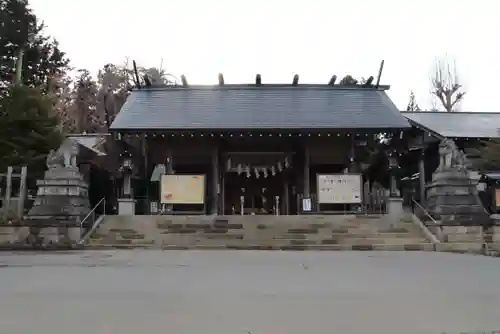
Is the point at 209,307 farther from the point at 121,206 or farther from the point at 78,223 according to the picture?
the point at 121,206

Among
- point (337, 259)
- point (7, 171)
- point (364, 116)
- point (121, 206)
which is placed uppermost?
point (364, 116)

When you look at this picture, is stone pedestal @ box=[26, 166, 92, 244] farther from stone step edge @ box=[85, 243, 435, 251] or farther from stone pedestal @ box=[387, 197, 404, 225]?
stone pedestal @ box=[387, 197, 404, 225]

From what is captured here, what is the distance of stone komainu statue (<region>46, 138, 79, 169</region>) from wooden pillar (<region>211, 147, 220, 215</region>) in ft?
19.8

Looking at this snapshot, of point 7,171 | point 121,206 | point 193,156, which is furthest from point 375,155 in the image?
point 7,171

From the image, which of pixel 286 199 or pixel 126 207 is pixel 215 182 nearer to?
pixel 286 199

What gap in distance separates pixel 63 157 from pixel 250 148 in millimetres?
8320

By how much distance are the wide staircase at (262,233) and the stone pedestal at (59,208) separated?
79cm

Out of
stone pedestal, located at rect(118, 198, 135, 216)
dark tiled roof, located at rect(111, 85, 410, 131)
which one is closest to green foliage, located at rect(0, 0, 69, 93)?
dark tiled roof, located at rect(111, 85, 410, 131)

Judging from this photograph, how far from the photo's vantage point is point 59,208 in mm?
16219

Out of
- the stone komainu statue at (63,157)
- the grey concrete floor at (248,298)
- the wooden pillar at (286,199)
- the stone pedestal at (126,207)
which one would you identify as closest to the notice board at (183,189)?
the stone pedestal at (126,207)

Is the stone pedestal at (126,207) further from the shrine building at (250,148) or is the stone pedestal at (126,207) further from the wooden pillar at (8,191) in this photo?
the wooden pillar at (8,191)

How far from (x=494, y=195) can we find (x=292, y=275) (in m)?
13.0

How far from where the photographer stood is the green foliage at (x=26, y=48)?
30125mm

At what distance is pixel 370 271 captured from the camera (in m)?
9.09
